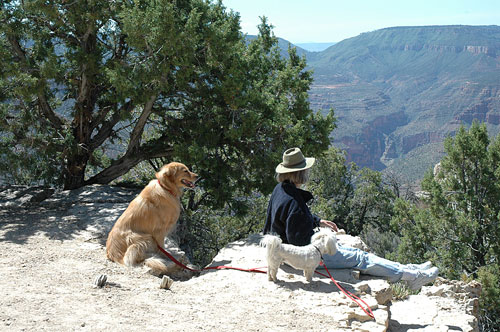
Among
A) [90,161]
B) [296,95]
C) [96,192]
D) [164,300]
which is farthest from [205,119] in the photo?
[164,300]

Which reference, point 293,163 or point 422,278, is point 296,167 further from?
point 422,278

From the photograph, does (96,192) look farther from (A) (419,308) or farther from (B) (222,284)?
(A) (419,308)

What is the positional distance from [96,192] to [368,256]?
6.59 meters

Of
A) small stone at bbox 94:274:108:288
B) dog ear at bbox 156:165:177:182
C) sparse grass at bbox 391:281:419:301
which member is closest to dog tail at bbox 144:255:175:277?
small stone at bbox 94:274:108:288

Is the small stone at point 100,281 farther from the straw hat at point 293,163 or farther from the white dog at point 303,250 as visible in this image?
the straw hat at point 293,163

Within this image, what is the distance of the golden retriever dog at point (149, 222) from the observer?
19.6 ft

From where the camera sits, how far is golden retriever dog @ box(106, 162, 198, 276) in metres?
5.98

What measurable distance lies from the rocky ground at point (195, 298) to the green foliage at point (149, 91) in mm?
2791

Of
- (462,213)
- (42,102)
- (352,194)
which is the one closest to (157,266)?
(42,102)

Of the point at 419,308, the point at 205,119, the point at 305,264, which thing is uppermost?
the point at 205,119

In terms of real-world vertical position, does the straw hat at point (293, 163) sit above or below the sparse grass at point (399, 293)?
above

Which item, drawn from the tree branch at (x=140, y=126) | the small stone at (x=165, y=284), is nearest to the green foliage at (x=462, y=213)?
the tree branch at (x=140, y=126)

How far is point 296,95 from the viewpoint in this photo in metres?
10.3

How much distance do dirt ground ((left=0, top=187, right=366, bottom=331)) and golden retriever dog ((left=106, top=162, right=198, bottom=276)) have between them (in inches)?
8.7
